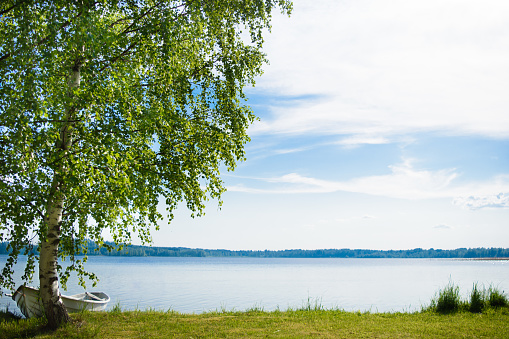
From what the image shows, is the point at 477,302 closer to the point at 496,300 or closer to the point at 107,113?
the point at 496,300

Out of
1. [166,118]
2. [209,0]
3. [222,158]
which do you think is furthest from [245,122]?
[209,0]

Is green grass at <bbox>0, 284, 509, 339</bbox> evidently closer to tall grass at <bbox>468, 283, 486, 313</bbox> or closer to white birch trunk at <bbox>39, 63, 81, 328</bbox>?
tall grass at <bbox>468, 283, 486, 313</bbox>

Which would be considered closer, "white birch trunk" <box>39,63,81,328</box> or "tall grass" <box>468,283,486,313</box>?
"white birch trunk" <box>39,63,81,328</box>

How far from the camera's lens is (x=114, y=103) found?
9.66m

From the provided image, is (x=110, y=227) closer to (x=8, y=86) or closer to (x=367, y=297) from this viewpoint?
(x=8, y=86)

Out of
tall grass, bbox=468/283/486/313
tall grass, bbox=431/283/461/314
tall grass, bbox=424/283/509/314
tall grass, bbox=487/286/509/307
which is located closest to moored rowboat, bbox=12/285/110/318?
tall grass, bbox=431/283/461/314

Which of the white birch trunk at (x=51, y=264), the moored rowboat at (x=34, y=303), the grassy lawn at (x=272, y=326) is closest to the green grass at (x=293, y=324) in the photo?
the grassy lawn at (x=272, y=326)

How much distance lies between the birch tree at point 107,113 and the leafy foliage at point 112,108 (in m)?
0.03

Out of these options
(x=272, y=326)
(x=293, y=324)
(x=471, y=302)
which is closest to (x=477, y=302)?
(x=471, y=302)

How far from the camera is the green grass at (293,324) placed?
10.8 m

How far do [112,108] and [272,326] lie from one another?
7592 mm

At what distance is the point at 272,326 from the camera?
1201 cm

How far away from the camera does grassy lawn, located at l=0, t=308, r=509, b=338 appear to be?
Answer: 35.4 feet

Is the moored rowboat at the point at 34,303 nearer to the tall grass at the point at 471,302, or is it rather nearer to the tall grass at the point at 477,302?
the tall grass at the point at 471,302
